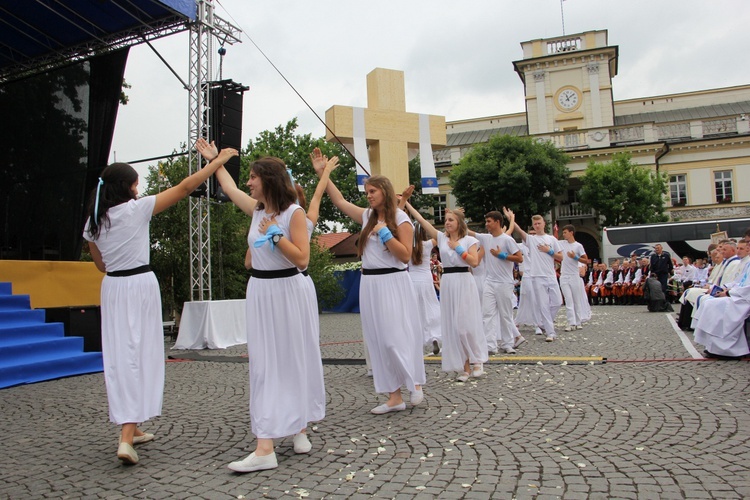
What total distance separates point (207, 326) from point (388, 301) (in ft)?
24.8

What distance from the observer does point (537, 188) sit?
124ft

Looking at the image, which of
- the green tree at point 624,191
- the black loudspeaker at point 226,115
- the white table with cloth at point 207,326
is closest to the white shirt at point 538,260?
the black loudspeaker at point 226,115

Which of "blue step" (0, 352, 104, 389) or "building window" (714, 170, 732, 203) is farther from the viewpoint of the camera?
"building window" (714, 170, 732, 203)

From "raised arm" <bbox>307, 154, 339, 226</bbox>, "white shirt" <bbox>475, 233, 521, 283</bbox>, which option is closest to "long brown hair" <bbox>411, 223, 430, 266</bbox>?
"raised arm" <bbox>307, 154, 339, 226</bbox>

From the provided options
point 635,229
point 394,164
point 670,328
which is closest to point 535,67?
point 635,229

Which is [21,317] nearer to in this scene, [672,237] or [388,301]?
[388,301]

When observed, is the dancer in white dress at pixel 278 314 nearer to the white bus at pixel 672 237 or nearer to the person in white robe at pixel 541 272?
the person in white robe at pixel 541 272

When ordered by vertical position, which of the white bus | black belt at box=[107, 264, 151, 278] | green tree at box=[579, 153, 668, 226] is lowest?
black belt at box=[107, 264, 151, 278]

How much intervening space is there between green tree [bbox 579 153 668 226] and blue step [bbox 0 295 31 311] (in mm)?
33702

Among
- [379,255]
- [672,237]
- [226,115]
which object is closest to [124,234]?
[379,255]

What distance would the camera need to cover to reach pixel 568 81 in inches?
1778

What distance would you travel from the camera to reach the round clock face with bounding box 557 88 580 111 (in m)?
45.0

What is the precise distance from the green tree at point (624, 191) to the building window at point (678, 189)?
4.04 meters

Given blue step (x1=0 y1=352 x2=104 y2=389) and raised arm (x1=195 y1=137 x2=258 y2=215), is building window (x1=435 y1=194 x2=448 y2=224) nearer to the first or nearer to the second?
blue step (x1=0 y1=352 x2=104 y2=389)
